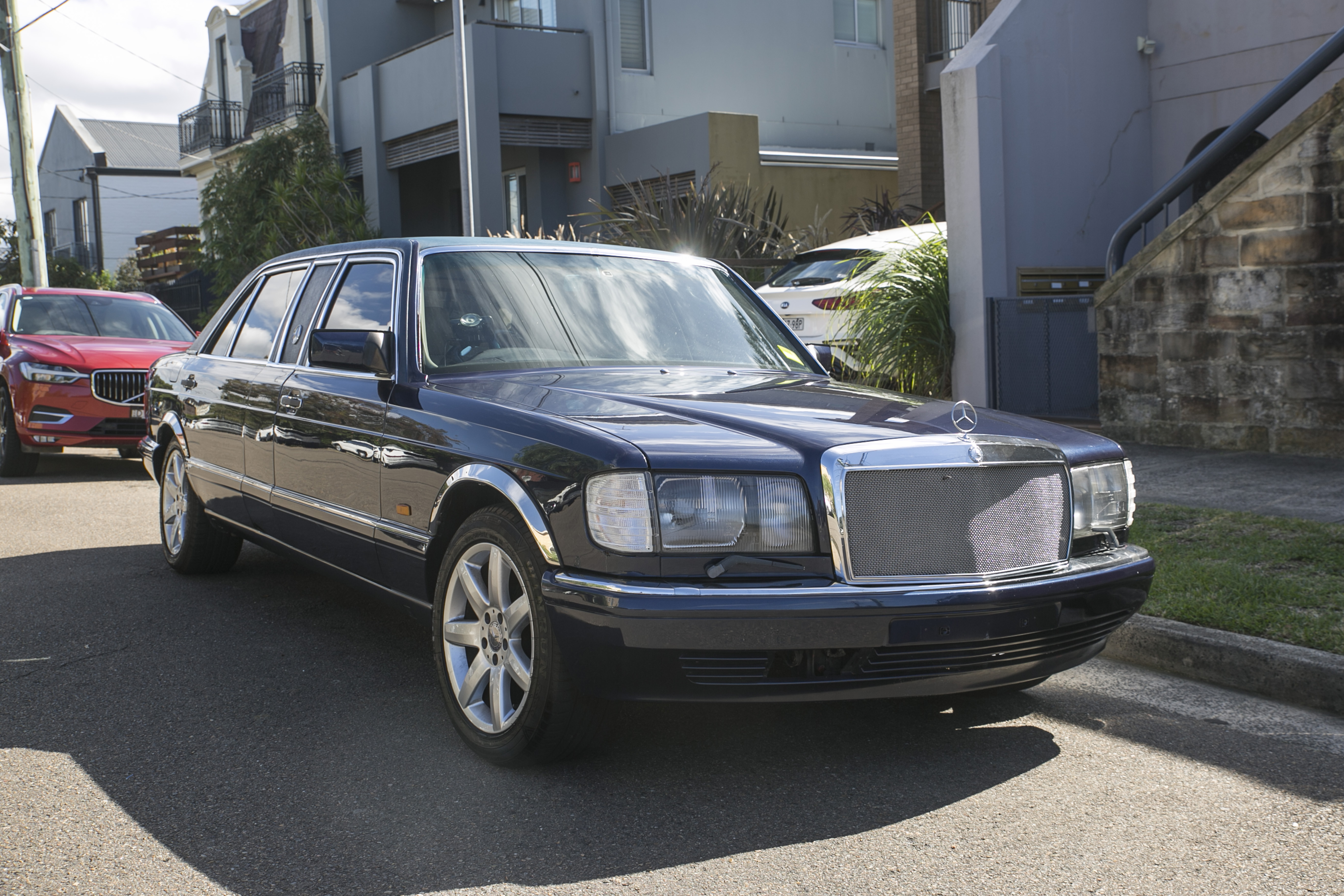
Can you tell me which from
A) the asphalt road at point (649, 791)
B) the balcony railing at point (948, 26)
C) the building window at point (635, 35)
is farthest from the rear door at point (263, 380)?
the building window at point (635, 35)

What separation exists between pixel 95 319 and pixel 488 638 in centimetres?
1020

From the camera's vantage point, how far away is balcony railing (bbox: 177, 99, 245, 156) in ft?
99.1

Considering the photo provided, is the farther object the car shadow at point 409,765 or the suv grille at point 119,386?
the suv grille at point 119,386

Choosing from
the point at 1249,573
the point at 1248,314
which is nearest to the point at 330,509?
the point at 1249,573

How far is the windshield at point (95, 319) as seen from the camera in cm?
1231

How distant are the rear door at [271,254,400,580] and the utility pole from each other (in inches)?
720

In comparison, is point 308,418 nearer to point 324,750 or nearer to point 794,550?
point 324,750

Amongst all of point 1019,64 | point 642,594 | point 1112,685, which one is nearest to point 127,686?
point 642,594

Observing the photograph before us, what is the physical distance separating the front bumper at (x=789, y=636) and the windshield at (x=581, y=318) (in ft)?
4.51

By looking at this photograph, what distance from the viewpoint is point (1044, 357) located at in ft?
37.0

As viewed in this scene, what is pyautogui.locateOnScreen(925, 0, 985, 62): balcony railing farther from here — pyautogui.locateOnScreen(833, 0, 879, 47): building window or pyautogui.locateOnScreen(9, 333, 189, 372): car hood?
pyautogui.locateOnScreen(9, 333, 189, 372): car hood

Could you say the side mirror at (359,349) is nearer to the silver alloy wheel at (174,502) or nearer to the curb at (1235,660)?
the silver alloy wheel at (174,502)

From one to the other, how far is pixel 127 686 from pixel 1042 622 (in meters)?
3.33

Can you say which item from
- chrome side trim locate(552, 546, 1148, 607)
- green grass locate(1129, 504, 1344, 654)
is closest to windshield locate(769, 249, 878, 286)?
green grass locate(1129, 504, 1344, 654)
